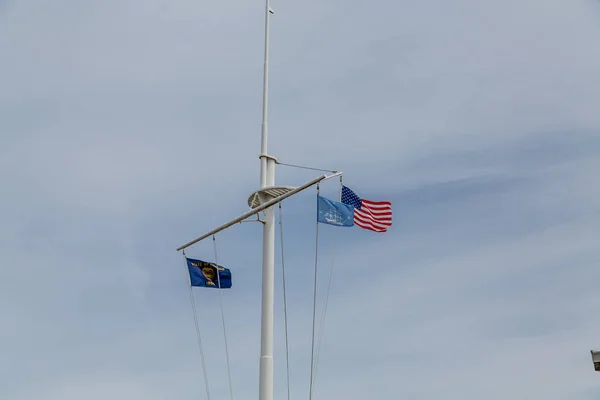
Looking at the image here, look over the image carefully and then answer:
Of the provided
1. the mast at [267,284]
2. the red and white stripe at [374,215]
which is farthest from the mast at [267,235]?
the red and white stripe at [374,215]

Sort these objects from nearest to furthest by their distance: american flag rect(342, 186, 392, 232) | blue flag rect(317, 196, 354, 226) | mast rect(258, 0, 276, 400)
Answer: mast rect(258, 0, 276, 400) → blue flag rect(317, 196, 354, 226) → american flag rect(342, 186, 392, 232)

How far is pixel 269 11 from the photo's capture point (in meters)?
24.0

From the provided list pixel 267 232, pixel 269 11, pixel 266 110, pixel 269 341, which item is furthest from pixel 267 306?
pixel 269 11

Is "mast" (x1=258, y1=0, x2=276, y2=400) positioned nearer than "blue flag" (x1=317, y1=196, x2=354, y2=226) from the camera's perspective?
Yes

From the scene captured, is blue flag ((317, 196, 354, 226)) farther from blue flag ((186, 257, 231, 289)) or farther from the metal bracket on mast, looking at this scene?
blue flag ((186, 257, 231, 289))

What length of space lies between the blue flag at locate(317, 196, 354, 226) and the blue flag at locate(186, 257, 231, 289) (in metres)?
4.06

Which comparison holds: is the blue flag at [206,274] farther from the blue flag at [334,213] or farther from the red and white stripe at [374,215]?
the red and white stripe at [374,215]

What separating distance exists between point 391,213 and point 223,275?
527 cm

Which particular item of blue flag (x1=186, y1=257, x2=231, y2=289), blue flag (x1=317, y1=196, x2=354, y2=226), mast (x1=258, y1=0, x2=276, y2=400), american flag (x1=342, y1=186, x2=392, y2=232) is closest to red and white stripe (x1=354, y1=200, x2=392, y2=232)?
american flag (x1=342, y1=186, x2=392, y2=232)

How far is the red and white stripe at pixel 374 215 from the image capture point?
65.5 feet

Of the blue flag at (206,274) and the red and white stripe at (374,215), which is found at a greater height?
the red and white stripe at (374,215)

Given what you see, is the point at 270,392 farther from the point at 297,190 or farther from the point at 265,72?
the point at 265,72

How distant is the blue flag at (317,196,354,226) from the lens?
1862 centimetres

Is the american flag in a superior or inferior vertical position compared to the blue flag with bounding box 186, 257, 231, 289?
superior
